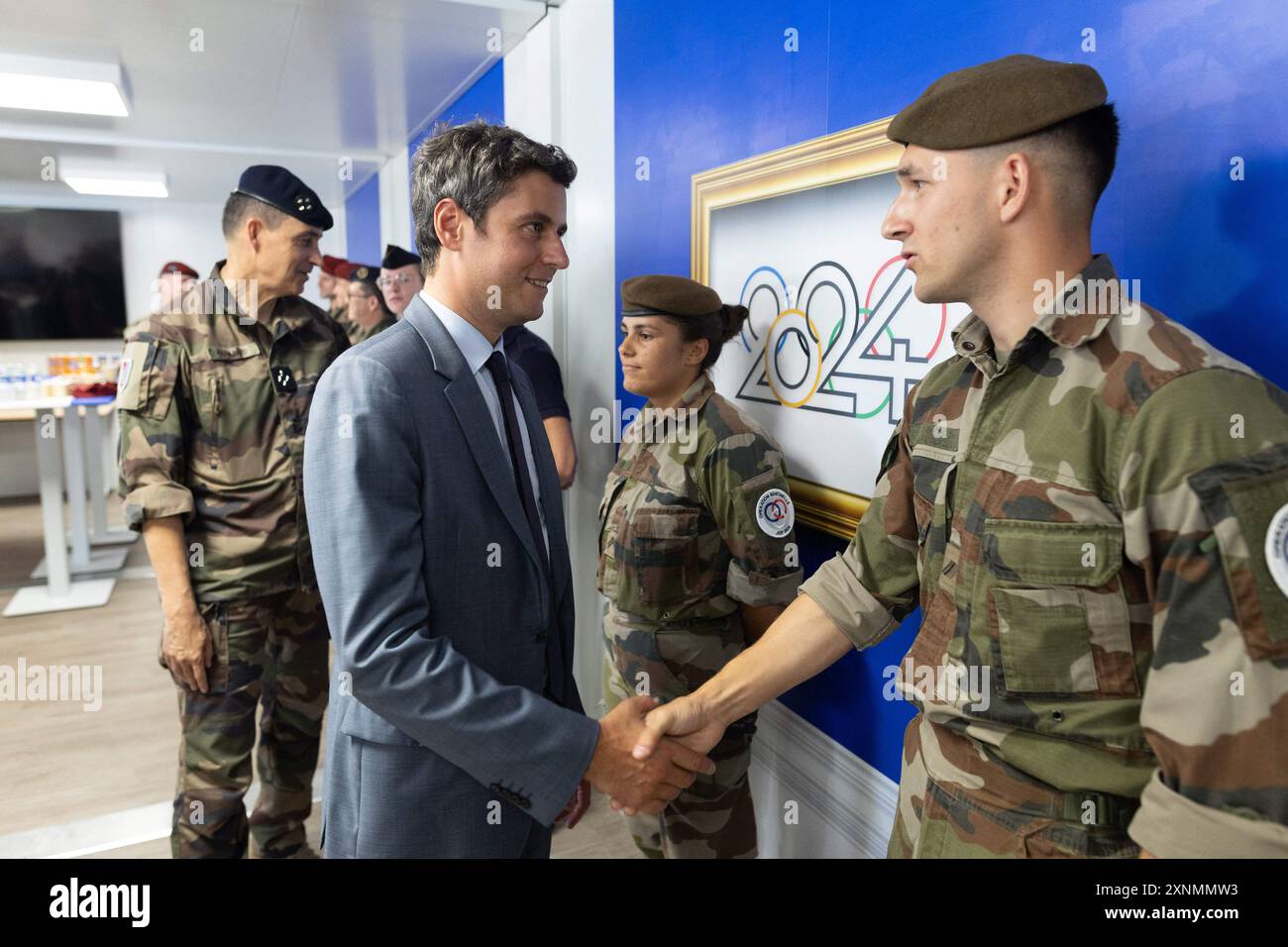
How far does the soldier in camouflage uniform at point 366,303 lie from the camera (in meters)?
3.98

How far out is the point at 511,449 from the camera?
4.36 feet

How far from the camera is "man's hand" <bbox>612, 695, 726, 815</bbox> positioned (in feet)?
4.37

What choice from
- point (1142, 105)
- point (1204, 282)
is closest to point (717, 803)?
point (1204, 282)

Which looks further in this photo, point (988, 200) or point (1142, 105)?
point (1142, 105)

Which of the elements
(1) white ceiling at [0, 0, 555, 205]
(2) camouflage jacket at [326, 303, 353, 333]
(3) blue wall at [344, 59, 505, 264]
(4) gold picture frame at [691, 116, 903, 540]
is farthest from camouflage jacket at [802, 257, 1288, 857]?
(2) camouflage jacket at [326, 303, 353, 333]

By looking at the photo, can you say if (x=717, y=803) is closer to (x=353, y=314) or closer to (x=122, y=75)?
(x=353, y=314)

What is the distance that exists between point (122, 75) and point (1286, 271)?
424 cm

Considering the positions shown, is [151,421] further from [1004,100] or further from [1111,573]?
[1111,573]

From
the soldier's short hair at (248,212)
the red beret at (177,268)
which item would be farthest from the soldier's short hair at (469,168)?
the red beret at (177,268)

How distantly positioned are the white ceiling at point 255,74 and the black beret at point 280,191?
1034 millimetres
